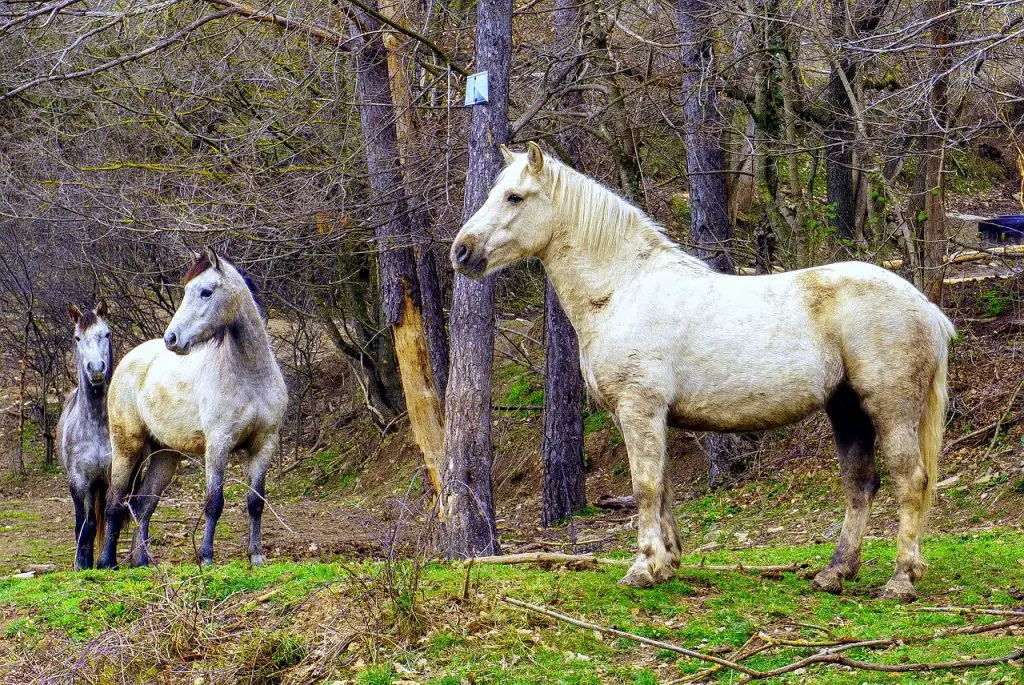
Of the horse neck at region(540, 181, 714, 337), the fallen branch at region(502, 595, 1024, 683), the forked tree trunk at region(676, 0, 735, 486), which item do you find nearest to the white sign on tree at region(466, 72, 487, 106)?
the horse neck at region(540, 181, 714, 337)

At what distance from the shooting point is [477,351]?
7.23 meters

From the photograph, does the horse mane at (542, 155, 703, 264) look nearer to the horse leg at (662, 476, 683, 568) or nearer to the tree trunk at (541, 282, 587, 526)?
the horse leg at (662, 476, 683, 568)

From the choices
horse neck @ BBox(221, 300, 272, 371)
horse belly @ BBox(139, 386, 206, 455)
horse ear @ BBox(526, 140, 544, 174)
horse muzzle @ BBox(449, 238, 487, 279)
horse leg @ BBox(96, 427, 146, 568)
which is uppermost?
horse ear @ BBox(526, 140, 544, 174)

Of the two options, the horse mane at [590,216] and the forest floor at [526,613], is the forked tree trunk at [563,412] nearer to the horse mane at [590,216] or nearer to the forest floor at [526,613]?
the forest floor at [526,613]

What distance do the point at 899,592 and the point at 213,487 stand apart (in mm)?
4976

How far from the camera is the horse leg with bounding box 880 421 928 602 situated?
5578 mm

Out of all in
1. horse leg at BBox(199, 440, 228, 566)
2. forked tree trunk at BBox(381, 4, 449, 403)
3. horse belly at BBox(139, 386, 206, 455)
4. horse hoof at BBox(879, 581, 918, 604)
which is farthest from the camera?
forked tree trunk at BBox(381, 4, 449, 403)

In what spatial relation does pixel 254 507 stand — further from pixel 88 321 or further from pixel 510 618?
pixel 510 618

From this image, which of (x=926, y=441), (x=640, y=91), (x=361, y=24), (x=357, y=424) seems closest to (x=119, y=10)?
(x=361, y=24)

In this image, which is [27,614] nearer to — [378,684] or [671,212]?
[378,684]

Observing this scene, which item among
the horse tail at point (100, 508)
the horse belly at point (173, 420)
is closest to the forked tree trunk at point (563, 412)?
the horse belly at point (173, 420)

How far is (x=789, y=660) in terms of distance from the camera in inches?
180

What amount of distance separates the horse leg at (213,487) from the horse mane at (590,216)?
356 centimetres

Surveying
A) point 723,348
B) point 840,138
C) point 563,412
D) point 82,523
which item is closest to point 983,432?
point 840,138
